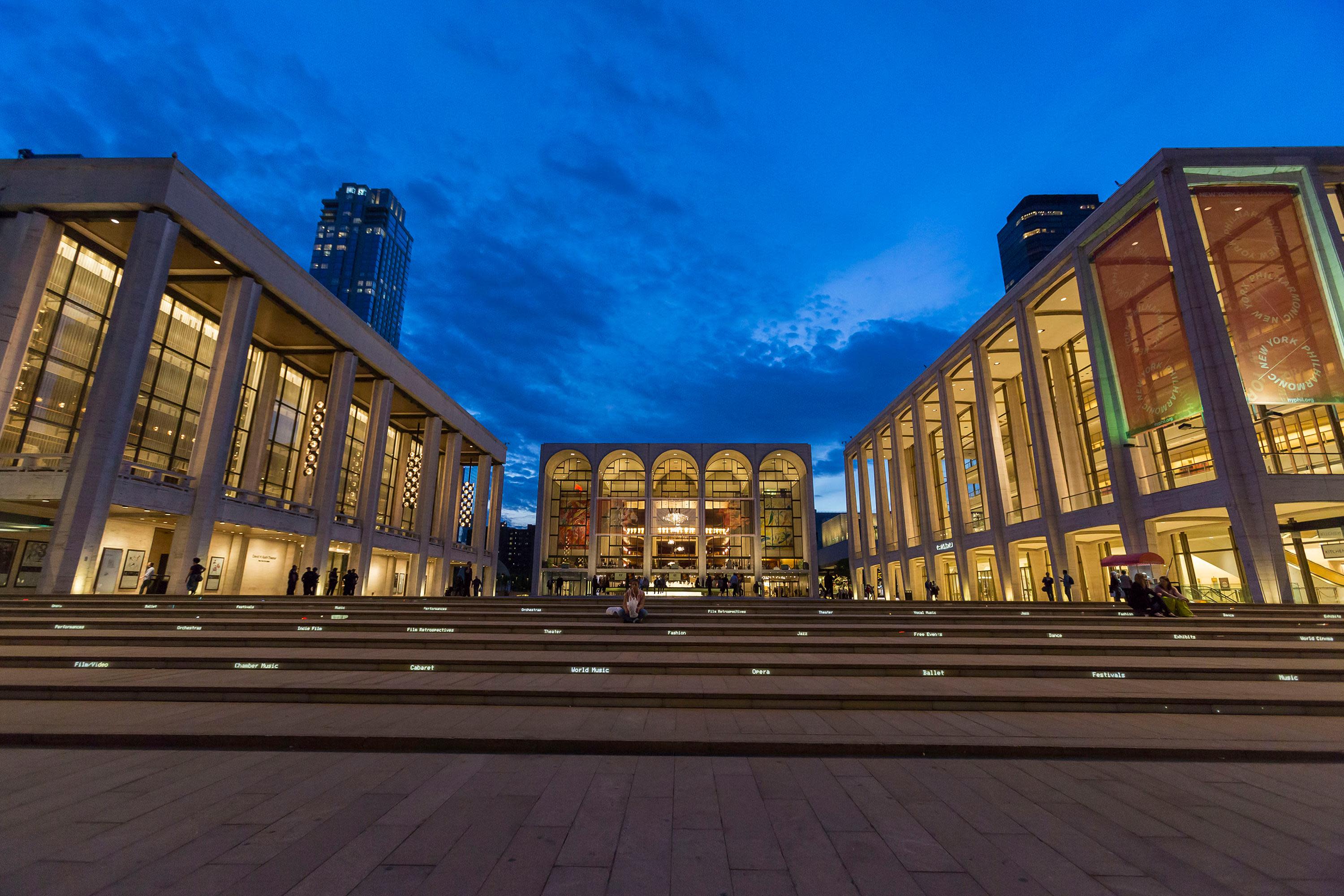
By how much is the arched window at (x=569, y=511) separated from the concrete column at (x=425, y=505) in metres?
16.2

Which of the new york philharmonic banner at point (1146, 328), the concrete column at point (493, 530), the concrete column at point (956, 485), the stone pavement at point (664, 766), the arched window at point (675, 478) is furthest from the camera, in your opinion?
the arched window at point (675, 478)

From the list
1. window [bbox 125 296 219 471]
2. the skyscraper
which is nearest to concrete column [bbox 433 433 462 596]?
window [bbox 125 296 219 471]

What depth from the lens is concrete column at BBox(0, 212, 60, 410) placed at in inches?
739

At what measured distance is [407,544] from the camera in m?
39.7

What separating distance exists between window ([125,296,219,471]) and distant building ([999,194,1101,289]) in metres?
144

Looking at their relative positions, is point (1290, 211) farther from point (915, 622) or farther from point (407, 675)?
point (407, 675)

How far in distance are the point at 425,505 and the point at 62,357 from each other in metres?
23.3

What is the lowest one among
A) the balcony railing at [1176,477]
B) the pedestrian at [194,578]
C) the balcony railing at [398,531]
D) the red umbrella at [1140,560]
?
the pedestrian at [194,578]

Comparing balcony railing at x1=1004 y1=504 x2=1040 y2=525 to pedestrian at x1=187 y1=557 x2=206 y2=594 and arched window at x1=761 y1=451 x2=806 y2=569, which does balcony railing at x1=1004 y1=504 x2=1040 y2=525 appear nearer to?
arched window at x1=761 y1=451 x2=806 y2=569

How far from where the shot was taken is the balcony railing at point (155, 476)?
19.5 meters

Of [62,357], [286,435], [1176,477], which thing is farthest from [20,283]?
[1176,477]

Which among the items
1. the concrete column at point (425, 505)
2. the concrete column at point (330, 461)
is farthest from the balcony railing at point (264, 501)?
the concrete column at point (425, 505)

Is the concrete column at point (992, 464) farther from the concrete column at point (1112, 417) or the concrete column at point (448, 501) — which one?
the concrete column at point (448, 501)

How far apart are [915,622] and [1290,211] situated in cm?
2621
